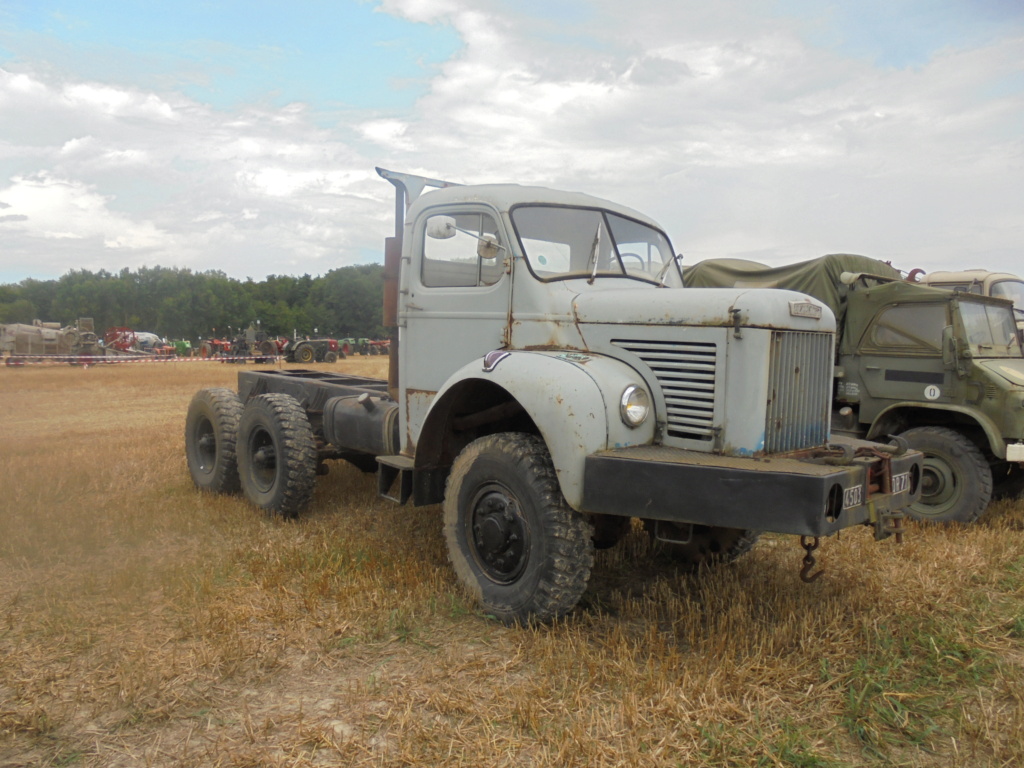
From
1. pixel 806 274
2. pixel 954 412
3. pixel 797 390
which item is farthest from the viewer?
pixel 806 274

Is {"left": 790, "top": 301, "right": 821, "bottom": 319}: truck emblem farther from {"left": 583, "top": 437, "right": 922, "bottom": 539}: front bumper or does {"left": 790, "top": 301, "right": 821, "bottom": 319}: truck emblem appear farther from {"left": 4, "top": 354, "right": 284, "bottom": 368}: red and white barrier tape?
{"left": 4, "top": 354, "right": 284, "bottom": 368}: red and white barrier tape

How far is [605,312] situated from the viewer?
4.20m

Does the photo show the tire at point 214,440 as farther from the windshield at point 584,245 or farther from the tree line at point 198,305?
the tree line at point 198,305

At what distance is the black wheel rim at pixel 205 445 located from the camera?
733 cm

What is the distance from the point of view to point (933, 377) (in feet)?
23.2

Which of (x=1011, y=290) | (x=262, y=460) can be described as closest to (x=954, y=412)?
(x=1011, y=290)

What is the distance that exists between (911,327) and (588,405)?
4.88m

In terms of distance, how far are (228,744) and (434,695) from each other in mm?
778

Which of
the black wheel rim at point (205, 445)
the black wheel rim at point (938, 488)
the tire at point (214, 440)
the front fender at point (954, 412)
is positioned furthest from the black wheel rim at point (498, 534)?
the front fender at point (954, 412)

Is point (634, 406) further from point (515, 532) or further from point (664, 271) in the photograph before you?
point (664, 271)

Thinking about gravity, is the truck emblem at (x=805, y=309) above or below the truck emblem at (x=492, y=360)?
above

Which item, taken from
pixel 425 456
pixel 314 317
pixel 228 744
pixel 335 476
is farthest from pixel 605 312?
pixel 314 317

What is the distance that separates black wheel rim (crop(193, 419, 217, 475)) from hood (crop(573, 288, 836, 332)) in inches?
172

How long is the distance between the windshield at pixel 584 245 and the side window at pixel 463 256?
20 cm
